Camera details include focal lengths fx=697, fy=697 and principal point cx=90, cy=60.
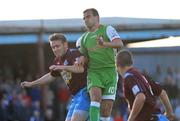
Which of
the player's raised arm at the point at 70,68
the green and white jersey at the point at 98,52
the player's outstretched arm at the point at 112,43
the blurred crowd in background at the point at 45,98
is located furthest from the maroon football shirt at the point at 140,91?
the blurred crowd in background at the point at 45,98

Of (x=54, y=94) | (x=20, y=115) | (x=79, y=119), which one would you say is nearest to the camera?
(x=79, y=119)

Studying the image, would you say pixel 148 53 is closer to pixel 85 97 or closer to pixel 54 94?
pixel 54 94

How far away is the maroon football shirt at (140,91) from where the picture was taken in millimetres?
8117

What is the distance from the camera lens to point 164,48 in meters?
20.6

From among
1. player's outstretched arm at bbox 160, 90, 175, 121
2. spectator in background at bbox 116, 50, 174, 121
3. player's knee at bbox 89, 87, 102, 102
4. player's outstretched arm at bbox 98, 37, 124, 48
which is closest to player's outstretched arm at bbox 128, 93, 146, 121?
spectator in background at bbox 116, 50, 174, 121

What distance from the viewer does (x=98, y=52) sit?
9.30 m

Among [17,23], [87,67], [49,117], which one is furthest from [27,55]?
[87,67]

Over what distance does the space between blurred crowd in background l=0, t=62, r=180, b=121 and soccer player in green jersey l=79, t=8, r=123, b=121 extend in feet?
26.4

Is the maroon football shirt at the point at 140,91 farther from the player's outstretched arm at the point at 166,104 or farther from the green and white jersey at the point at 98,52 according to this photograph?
the green and white jersey at the point at 98,52

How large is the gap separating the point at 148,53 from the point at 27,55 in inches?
226

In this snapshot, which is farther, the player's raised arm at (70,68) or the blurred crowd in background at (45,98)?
the blurred crowd in background at (45,98)

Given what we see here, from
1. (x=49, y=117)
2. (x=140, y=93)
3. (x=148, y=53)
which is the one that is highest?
(x=140, y=93)

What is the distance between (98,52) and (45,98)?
398 inches

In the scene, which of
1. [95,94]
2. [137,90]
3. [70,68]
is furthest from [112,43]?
[137,90]
